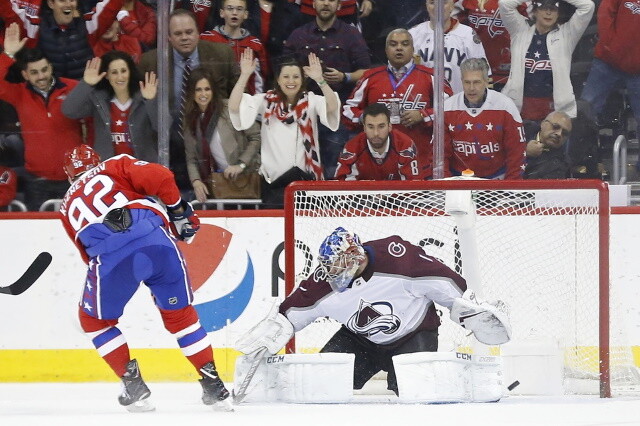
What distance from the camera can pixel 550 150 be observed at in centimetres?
542

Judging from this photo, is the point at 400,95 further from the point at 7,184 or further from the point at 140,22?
the point at 7,184

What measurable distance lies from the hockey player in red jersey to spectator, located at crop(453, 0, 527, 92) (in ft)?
6.78

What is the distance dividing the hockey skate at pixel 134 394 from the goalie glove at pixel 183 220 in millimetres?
516

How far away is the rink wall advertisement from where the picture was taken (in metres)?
5.44

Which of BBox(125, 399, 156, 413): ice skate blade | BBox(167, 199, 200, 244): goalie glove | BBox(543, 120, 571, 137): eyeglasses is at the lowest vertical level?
BBox(125, 399, 156, 413): ice skate blade

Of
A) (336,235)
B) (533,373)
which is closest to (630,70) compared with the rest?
(533,373)

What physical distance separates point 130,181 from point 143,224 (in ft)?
0.57

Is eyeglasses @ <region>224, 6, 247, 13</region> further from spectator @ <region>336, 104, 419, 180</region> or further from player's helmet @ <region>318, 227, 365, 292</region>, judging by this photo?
player's helmet @ <region>318, 227, 365, 292</region>

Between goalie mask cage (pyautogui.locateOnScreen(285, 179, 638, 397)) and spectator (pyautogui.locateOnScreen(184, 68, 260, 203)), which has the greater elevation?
spectator (pyautogui.locateOnScreen(184, 68, 260, 203))

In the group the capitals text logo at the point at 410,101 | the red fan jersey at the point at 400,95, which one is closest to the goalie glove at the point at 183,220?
the red fan jersey at the point at 400,95

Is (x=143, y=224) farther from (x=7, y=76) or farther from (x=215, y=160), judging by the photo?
(x=7, y=76)

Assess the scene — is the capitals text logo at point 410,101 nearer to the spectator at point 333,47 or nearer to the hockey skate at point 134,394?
the spectator at point 333,47

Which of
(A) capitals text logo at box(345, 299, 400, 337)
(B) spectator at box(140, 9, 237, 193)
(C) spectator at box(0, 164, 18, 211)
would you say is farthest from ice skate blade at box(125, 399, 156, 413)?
(C) spectator at box(0, 164, 18, 211)

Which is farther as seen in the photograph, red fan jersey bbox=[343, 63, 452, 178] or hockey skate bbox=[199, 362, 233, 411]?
red fan jersey bbox=[343, 63, 452, 178]
